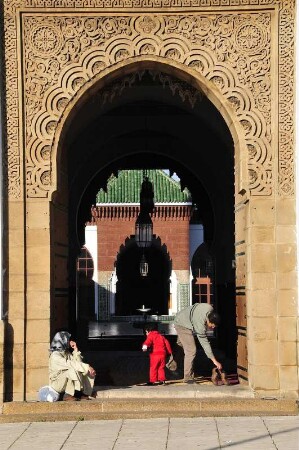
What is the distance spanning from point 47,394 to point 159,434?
122cm

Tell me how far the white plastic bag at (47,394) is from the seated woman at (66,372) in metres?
0.03

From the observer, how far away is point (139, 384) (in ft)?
28.4

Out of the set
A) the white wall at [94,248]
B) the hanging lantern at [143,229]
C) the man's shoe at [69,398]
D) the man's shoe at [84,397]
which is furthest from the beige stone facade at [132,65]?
the white wall at [94,248]

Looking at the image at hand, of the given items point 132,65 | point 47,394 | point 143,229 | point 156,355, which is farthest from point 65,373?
point 143,229

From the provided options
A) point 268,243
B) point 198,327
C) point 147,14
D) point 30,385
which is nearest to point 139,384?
point 198,327

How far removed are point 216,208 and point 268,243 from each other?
5.05 m

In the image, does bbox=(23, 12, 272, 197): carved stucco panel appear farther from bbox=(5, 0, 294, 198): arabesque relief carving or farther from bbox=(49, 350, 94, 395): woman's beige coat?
bbox=(49, 350, 94, 395): woman's beige coat

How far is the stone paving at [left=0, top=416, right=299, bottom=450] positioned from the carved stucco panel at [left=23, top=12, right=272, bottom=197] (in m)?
1.85

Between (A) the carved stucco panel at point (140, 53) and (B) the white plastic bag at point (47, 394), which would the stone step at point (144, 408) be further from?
(A) the carved stucco panel at point (140, 53)

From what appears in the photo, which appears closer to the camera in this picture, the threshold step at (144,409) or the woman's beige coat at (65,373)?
the threshold step at (144,409)

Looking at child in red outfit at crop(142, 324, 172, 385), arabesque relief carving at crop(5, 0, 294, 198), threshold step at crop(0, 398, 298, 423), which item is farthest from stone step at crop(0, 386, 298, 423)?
arabesque relief carving at crop(5, 0, 294, 198)

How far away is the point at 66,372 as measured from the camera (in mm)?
7496

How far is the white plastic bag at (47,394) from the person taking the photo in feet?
24.4

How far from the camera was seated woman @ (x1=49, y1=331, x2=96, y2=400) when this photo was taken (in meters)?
7.48
